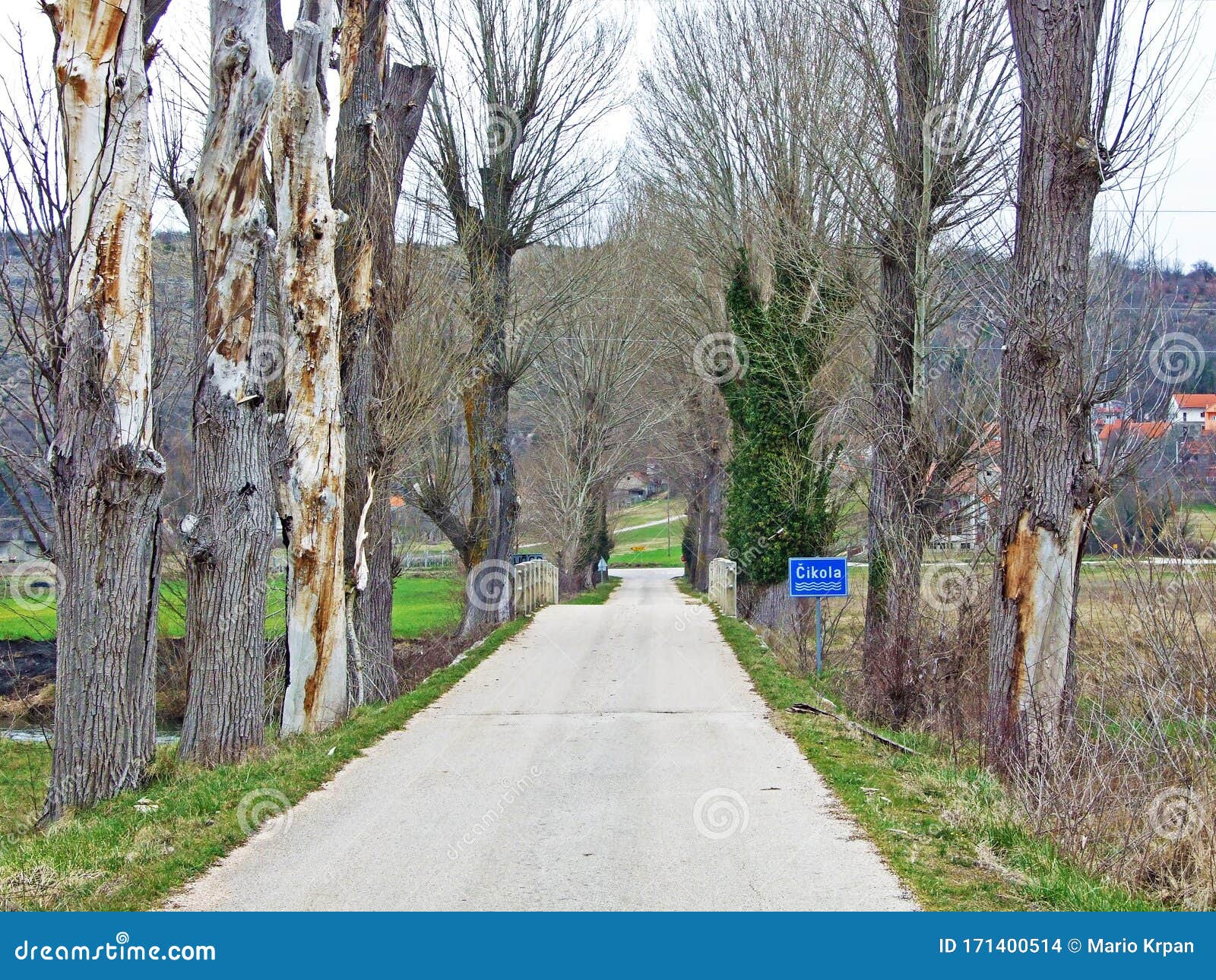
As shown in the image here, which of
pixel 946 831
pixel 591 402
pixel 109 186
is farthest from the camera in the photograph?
pixel 591 402

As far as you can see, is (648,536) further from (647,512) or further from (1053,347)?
(1053,347)

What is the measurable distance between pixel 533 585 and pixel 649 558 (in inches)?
2699

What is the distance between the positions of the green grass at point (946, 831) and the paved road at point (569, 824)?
0.21 meters

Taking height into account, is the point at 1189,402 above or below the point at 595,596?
above

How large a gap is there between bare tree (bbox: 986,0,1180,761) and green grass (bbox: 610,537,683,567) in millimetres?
75952

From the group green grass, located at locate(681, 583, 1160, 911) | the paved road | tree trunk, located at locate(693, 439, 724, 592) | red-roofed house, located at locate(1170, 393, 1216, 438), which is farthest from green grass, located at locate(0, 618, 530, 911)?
tree trunk, located at locate(693, 439, 724, 592)

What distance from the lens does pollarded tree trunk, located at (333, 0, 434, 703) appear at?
45.6ft

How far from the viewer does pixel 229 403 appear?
9992 mm

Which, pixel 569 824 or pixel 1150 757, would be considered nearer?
pixel 1150 757

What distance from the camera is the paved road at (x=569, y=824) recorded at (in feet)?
19.9

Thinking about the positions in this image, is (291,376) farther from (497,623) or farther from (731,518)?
(731,518)

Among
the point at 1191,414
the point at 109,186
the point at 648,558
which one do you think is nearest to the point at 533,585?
the point at 1191,414

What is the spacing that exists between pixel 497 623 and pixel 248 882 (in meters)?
17.5

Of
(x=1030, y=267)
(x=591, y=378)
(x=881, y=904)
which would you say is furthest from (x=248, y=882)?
(x=591, y=378)
